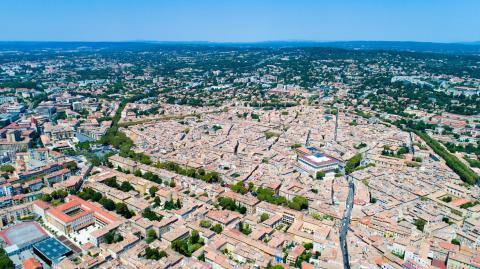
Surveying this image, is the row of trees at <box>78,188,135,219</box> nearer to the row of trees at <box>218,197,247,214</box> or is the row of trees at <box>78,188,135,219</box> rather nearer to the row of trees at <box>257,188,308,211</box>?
the row of trees at <box>218,197,247,214</box>

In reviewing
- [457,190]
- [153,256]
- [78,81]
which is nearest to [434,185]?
[457,190]

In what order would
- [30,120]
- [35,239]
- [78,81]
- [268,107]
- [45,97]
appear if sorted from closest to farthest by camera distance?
1. [35,239]
2. [30,120]
3. [268,107]
4. [45,97]
5. [78,81]

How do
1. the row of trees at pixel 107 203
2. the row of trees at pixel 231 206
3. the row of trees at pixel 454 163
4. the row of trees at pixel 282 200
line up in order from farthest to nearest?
the row of trees at pixel 454 163 < the row of trees at pixel 282 200 < the row of trees at pixel 231 206 < the row of trees at pixel 107 203

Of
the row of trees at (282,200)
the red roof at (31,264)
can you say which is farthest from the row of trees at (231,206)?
the red roof at (31,264)

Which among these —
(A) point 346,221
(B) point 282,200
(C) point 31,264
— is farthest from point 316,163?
(C) point 31,264

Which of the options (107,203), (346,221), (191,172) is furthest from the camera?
(191,172)

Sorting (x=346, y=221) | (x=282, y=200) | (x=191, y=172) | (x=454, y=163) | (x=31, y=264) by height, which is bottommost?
(x=346, y=221)

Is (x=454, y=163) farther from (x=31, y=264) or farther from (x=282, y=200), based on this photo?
(x=31, y=264)

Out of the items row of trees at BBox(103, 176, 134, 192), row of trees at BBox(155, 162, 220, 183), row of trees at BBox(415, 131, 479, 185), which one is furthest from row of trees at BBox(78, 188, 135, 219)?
row of trees at BBox(415, 131, 479, 185)

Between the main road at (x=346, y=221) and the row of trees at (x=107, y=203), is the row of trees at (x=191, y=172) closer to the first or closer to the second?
the row of trees at (x=107, y=203)

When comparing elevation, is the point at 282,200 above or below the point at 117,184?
above

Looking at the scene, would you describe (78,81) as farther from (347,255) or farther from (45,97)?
(347,255)
